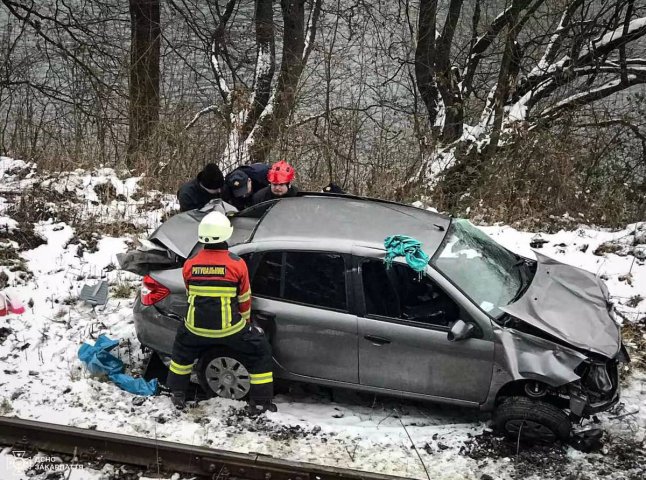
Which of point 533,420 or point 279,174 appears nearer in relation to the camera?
point 533,420

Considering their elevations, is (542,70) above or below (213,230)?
above

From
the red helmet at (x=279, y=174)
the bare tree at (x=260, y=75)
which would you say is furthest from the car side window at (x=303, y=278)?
the bare tree at (x=260, y=75)

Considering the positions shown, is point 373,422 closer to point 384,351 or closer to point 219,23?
point 384,351

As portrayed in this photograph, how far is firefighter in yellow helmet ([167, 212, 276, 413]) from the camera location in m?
5.32

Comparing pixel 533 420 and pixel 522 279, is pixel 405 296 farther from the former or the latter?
pixel 533 420

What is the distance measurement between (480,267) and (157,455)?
307 centimetres

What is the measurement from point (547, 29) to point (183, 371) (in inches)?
376

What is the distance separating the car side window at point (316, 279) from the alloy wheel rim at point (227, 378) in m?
0.76

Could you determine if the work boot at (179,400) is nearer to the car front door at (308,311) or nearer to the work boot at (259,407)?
the work boot at (259,407)

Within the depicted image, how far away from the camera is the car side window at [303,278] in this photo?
5.42 metres

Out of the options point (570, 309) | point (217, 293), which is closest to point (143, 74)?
point (217, 293)

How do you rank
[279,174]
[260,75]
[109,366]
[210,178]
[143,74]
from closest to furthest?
[109,366] → [279,174] → [210,178] → [143,74] → [260,75]

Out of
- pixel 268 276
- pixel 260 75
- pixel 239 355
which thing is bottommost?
pixel 239 355

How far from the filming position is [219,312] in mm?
5336
